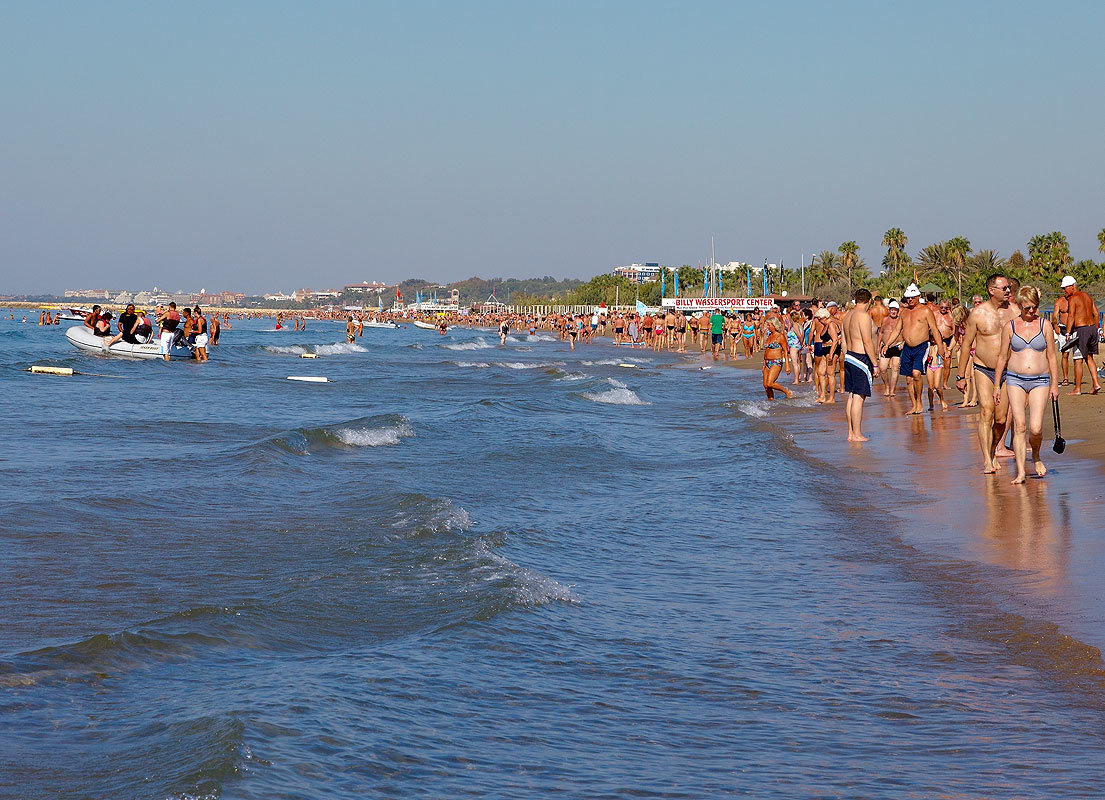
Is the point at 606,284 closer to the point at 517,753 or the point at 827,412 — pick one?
the point at 827,412

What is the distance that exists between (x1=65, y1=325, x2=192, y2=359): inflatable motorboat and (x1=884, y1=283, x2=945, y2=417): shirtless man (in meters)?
24.5

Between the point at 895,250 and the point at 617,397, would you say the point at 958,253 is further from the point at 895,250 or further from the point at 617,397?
the point at 617,397

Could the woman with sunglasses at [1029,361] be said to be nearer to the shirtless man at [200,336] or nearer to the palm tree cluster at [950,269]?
the shirtless man at [200,336]

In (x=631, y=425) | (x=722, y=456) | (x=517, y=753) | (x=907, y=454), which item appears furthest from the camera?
(x=631, y=425)

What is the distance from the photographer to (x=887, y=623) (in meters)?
5.62

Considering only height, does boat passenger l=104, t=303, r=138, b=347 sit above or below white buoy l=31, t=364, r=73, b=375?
above

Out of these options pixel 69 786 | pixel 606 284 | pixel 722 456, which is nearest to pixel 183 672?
pixel 69 786

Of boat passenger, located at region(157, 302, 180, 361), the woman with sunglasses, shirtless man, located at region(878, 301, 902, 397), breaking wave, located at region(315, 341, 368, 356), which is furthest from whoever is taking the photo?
breaking wave, located at region(315, 341, 368, 356)

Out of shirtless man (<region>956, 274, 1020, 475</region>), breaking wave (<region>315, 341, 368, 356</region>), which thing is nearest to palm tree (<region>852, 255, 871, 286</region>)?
breaking wave (<region>315, 341, 368, 356</region>)

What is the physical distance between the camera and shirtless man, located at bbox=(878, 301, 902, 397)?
16.6 metres

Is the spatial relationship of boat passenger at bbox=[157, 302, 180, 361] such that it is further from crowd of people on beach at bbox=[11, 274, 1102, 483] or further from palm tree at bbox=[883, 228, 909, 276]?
palm tree at bbox=[883, 228, 909, 276]

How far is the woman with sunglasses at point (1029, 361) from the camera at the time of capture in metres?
8.77

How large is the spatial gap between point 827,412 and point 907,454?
565 centimetres

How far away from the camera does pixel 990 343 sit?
9477mm
